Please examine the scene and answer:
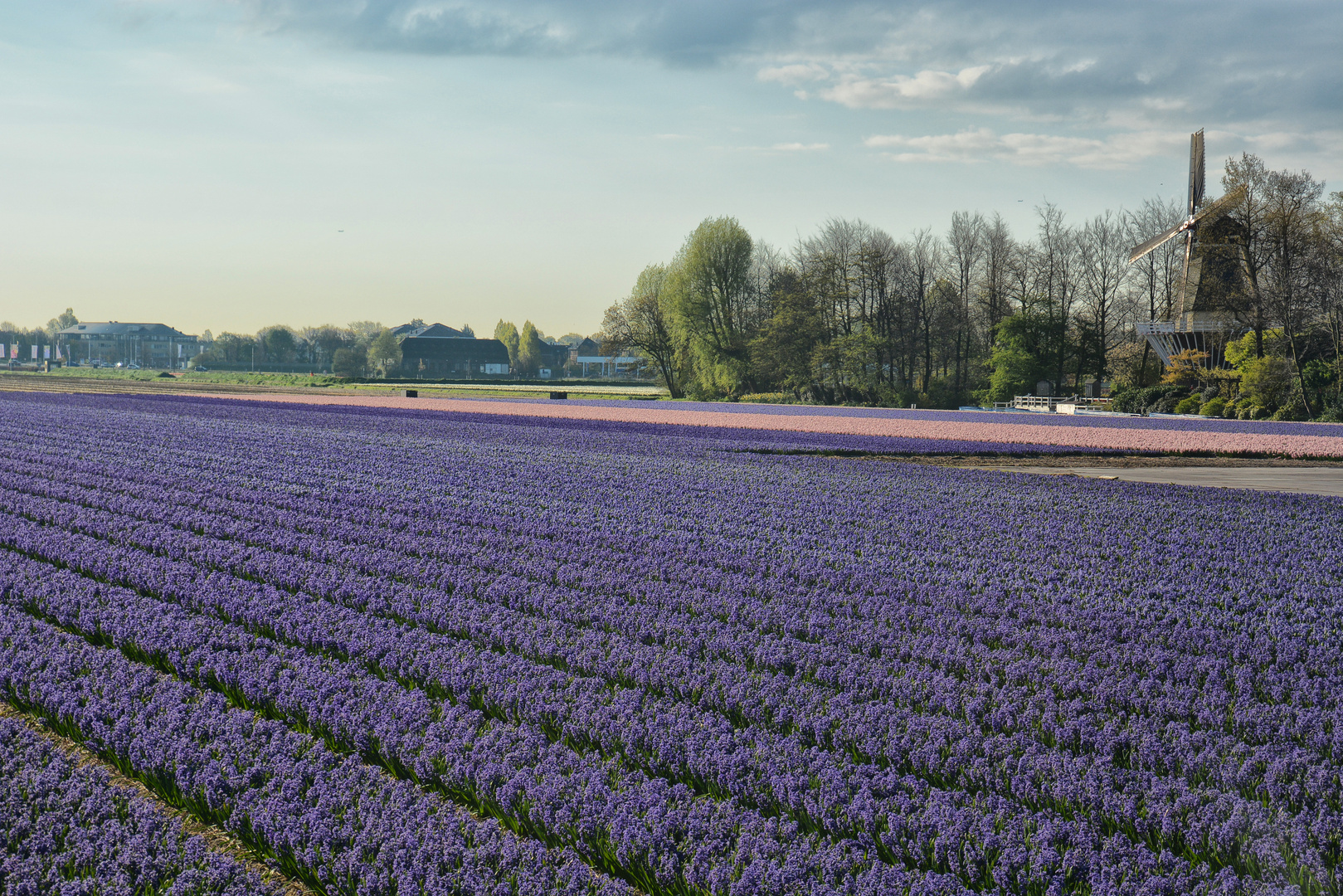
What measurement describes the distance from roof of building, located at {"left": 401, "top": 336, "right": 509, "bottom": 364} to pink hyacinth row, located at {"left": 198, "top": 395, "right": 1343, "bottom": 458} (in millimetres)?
103777

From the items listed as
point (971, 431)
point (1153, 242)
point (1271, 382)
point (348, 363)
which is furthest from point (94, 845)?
point (348, 363)

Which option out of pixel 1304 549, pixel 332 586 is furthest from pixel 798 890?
pixel 1304 549

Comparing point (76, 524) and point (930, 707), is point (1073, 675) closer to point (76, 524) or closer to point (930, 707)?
point (930, 707)

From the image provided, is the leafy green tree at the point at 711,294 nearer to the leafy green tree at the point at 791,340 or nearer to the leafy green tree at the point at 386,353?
the leafy green tree at the point at 791,340

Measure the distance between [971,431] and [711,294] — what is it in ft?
140

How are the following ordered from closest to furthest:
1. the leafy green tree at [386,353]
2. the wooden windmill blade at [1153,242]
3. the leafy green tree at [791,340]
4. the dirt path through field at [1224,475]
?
the dirt path through field at [1224,475], the wooden windmill blade at [1153,242], the leafy green tree at [791,340], the leafy green tree at [386,353]

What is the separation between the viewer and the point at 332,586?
9.34 metres

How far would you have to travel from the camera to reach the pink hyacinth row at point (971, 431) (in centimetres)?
2880

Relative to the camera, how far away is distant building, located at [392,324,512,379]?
15162 centimetres

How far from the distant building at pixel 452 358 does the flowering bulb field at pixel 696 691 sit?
139539mm

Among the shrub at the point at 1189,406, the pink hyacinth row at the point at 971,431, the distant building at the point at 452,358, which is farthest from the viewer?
the distant building at the point at 452,358

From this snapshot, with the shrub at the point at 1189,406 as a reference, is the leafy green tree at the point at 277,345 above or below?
above

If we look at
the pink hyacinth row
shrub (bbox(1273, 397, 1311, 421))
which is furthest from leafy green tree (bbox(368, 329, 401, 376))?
shrub (bbox(1273, 397, 1311, 421))

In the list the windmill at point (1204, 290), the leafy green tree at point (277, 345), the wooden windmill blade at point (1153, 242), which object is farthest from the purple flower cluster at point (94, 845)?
the leafy green tree at point (277, 345)
